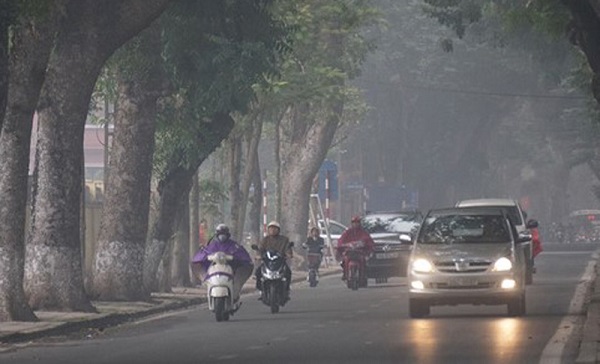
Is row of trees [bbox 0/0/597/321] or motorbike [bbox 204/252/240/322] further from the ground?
row of trees [bbox 0/0/597/321]

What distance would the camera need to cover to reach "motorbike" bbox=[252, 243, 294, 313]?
3397 centimetres

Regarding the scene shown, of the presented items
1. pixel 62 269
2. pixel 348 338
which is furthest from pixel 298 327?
→ pixel 62 269

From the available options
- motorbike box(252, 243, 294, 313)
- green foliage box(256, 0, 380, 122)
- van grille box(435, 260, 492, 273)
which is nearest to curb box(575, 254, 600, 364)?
van grille box(435, 260, 492, 273)

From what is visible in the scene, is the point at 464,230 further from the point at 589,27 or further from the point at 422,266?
the point at 589,27

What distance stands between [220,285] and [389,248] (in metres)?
16.1

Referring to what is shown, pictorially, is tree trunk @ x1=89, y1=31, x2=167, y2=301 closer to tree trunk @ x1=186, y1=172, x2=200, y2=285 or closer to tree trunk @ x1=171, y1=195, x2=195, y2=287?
tree trunk @ x1=171, y1=195, x2=195, y2=287

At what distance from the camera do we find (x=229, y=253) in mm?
31984

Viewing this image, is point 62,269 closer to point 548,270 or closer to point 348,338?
point 348,338

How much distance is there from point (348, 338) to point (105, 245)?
43.2 feet

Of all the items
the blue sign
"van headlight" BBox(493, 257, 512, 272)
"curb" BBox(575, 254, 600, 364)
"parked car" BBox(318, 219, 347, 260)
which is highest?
the blue sign

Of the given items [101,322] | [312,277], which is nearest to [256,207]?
[312,277]

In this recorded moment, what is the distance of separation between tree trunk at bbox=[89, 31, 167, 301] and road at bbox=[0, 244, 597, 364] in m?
1.61

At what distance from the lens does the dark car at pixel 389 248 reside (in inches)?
1861

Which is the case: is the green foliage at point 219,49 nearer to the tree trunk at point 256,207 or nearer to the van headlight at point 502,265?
the van headlight at point 502,265
